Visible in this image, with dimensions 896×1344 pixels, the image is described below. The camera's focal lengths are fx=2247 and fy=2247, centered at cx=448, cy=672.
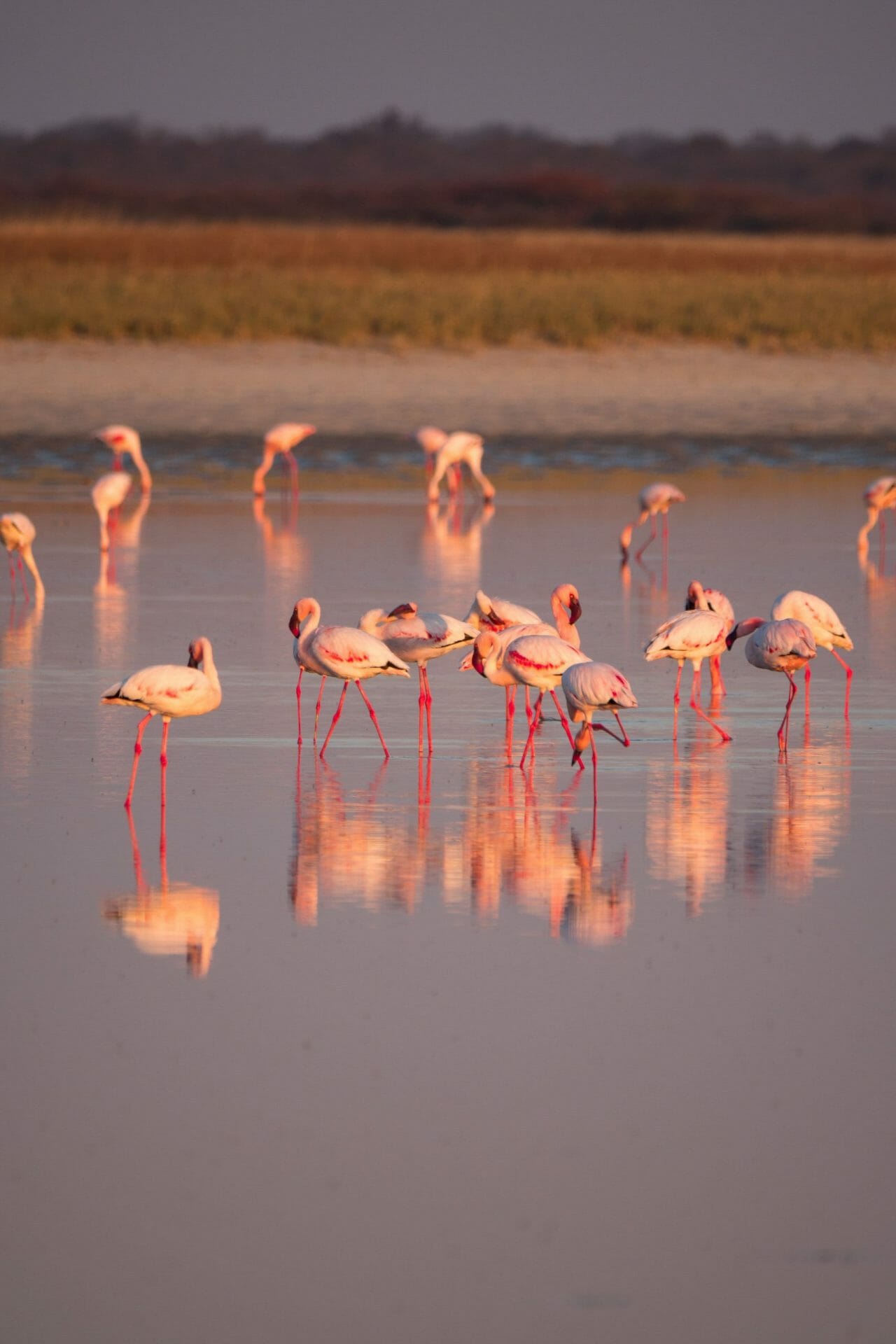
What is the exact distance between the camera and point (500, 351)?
1296 inches

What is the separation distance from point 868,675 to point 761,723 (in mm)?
1347

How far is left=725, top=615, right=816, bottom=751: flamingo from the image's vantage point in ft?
31.4

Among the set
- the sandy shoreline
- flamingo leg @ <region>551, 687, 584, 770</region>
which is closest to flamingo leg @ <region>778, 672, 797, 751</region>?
flamingo leg @ <region>551, 687, 584, 770</region>

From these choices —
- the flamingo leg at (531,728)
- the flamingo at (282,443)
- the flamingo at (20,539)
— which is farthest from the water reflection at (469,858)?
the flamingo at (282,443)

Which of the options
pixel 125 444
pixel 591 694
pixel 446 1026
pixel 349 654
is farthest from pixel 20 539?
pixel 446 1026

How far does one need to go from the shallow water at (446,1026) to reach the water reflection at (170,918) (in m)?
0.02

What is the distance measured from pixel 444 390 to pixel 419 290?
13.0 metres

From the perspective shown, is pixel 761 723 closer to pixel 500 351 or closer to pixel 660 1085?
pixel 660 1085

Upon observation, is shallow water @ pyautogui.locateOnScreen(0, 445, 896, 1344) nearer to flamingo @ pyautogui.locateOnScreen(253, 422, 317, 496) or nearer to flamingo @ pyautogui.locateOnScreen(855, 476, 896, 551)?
flamingo @ pyautogui.locateOnScreen(855, 476, 896, 551)

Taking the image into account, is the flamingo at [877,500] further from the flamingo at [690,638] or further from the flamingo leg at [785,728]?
the flamingo at [690,638]

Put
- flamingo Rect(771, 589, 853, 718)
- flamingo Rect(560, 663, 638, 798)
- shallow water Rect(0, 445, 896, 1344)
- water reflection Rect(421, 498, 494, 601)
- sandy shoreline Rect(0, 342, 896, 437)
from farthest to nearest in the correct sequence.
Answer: sandy shoreline Rect(0, 342, 896, 437) < water reflection Rect(421, 498, 494, 601) < flamingo Rect(771, 589, 853, 718) < flamingo Rect(560, 663, 638, 798) < shallow water Rect(0, 445, 896, 1344)

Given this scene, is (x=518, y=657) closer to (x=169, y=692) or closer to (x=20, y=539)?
(x=169, y=692)

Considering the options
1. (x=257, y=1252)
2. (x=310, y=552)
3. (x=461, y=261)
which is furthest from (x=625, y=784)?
(x=461, y=261)

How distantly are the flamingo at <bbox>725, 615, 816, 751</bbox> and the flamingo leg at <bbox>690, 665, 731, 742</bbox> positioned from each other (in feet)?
0.70
